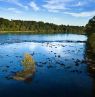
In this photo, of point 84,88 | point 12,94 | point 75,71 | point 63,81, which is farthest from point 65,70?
point 12,94

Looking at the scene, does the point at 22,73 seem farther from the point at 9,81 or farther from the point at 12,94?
the point at 12,94

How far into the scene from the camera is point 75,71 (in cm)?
3862

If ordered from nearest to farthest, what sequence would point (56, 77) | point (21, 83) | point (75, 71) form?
point (21, 83) < point (56, 77) < point (75, 71)

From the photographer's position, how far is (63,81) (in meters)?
31.3

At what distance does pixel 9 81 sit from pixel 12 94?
5.10 m

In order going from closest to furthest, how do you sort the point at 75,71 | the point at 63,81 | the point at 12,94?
1. the point at 12,94
2. the point at 63,81
3. the point at 75,71

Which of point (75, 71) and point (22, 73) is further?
point (75, 71)

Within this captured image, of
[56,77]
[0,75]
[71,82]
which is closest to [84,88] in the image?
[71,82]

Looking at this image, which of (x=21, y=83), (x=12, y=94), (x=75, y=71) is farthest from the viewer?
(x=75, y=71)

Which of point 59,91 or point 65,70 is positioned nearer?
point 59,91

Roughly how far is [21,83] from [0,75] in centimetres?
537

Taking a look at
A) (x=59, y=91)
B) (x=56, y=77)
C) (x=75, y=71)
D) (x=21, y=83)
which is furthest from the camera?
(x=75, y=71)

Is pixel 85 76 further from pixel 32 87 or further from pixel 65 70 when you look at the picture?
pixel 32 87

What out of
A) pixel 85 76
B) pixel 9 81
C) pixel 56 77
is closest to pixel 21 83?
pixel 9 81
